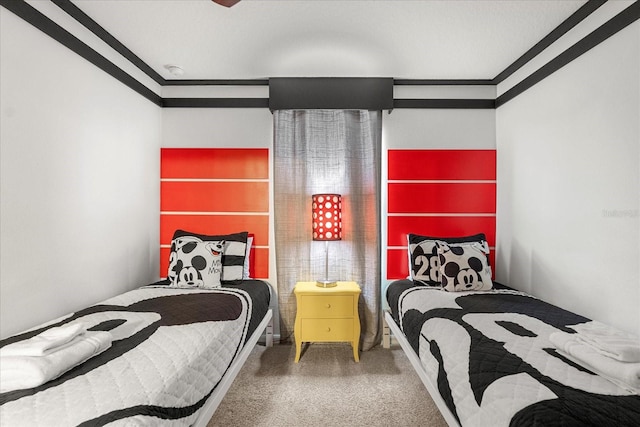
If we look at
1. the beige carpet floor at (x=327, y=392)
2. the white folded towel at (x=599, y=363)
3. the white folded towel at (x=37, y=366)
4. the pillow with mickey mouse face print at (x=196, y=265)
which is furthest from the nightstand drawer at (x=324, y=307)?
the white folded towel at (x=37, y=366)

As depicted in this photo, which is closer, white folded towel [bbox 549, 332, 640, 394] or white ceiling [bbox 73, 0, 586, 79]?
white folded towel [bbox 549, 332, 640, 394]

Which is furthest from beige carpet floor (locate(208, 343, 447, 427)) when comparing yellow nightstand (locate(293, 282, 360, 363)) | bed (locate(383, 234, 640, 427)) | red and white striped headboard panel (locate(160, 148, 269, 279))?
red and white striped headboard panel (locate(160, 148, 269, 279))

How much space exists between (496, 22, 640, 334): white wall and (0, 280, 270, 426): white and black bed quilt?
7.05 ft

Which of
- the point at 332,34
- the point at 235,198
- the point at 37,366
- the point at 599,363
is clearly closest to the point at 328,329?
the point at 235,198

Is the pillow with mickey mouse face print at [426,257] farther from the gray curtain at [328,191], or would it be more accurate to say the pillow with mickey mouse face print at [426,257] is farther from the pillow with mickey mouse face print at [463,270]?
the gray curtain at [328,191]

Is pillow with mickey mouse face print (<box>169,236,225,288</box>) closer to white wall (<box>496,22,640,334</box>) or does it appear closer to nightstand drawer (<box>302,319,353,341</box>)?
nightstand drawer (<box>302,319,353,341</box>)

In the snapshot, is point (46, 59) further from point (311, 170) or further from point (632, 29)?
point (632, 29)

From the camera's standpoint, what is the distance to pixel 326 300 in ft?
9.64

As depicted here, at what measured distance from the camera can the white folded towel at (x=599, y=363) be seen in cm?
123

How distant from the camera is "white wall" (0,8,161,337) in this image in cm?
179

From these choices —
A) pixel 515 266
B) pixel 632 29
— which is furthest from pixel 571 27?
pixel 515 266

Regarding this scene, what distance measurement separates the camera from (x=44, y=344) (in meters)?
1.33

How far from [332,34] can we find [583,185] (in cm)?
189

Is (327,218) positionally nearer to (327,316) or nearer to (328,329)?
(327,316)
